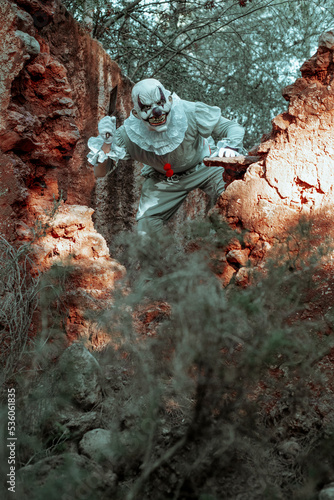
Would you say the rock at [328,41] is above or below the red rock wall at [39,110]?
above

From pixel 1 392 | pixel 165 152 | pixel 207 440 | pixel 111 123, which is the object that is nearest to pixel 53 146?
pixel 111 123

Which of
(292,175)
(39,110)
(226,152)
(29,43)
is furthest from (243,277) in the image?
(29,43)

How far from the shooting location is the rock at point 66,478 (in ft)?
7.38

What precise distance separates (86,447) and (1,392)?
20.4 inches

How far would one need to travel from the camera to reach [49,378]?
309cm

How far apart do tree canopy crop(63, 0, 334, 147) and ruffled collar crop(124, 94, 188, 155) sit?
301 cm

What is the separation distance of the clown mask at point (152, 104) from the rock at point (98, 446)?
2.86 m

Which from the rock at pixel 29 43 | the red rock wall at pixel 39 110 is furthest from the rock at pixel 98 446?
the rock at pixel 29 43

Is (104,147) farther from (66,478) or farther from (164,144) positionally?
(66,478)

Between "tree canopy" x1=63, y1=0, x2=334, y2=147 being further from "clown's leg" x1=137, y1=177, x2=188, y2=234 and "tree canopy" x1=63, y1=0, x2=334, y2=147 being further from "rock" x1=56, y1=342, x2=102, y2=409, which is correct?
"rock" x1=56, y1=342, x2=102, y2=409

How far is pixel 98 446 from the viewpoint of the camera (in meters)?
2.72

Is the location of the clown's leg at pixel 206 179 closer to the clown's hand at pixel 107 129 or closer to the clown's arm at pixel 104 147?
the clown's arm at pixel 104 147

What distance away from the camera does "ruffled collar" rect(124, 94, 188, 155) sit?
5105mm

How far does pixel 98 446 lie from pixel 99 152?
2.96 meters
